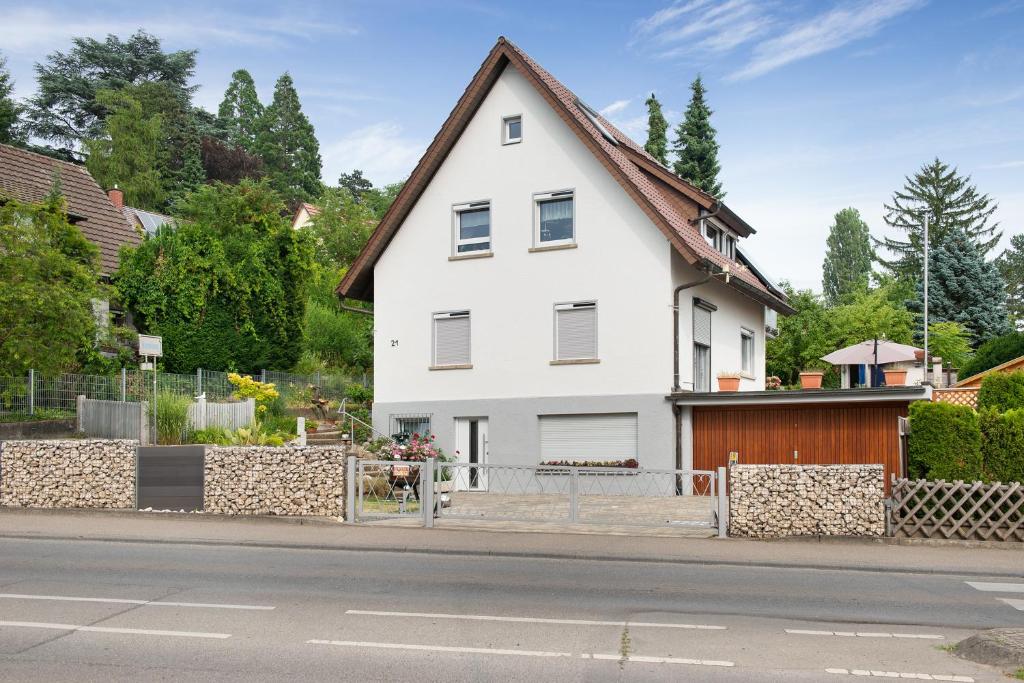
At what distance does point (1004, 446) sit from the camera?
57.7 feet

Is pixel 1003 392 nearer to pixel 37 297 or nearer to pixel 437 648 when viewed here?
pixel 437 648

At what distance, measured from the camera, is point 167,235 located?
3338 cm

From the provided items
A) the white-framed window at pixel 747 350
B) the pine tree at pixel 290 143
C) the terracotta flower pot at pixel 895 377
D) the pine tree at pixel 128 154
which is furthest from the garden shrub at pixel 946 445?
the pine tree at pixel 290 143

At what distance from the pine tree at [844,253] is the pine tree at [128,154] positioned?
69770 millimetres

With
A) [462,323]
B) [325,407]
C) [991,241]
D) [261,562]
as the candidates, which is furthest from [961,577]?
[991,241]

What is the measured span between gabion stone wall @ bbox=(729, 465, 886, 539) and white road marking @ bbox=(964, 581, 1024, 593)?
12.6ft

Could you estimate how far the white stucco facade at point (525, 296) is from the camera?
2600 cm

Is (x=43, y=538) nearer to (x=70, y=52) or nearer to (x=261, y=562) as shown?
(x=261, y=562)

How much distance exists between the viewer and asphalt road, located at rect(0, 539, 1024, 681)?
26.3ft

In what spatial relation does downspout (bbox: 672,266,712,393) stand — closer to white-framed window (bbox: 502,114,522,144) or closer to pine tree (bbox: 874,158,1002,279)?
white-framed window (bbox: 502,114,522,144)

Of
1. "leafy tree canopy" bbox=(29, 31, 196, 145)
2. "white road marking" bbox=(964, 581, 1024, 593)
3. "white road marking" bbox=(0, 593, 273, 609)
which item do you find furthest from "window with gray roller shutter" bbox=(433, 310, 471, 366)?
"leafy tree canopy" bbox=(29, 31, 196, 145)

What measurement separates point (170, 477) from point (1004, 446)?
15078mm

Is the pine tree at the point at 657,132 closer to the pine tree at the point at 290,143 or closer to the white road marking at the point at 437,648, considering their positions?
the pine tree at the point at 290,143

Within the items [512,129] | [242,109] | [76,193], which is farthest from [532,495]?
[242,109]
